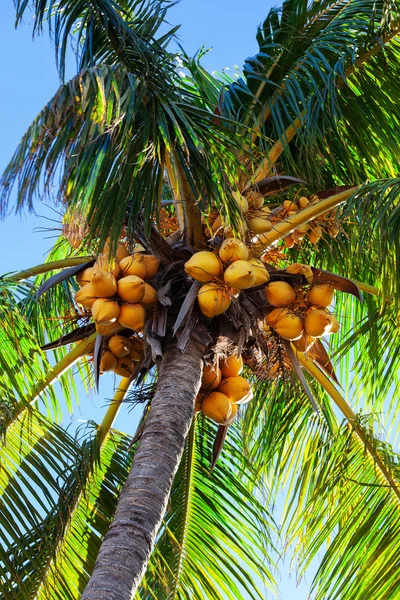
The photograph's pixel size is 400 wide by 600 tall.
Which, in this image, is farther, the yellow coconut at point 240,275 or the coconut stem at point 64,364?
the coconut stem at point 64,364

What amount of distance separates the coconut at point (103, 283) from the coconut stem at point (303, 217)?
3.14 feet

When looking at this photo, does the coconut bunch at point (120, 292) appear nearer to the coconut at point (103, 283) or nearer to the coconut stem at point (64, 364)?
the coconut at point (103, 283)

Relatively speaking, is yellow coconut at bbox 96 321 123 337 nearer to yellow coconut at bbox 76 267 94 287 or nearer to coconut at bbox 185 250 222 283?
yellow coconut at bbox 76 267 94 287

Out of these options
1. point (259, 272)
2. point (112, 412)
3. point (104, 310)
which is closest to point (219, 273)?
point (259, 272)

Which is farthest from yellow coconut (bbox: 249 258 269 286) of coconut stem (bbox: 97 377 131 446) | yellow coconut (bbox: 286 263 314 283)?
coconut stem (bbox: 97 377 131 446)

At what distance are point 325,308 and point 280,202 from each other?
1.38 m

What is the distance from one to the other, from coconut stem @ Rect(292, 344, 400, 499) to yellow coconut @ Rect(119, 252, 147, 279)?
3.95 ft

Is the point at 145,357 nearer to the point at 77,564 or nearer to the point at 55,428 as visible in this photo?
the point at 55,428

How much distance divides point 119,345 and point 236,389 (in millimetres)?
675

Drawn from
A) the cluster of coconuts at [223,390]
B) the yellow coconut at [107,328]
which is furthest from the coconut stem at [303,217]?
the yellow coconut at [107,328]

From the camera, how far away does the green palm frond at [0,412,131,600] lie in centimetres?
430

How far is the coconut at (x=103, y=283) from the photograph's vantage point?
168 inches

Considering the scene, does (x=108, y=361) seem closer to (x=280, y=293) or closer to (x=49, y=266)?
(x=49, y=266)

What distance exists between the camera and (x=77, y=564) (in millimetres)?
4887
